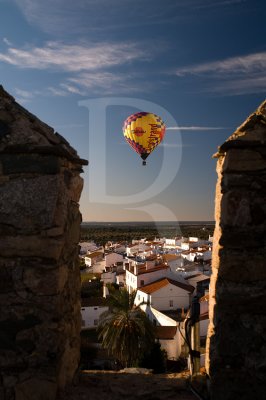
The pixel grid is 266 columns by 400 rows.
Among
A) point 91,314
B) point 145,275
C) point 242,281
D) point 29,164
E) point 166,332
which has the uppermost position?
point 29,164

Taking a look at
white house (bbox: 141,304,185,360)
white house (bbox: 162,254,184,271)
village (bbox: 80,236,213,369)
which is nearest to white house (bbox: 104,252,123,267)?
village (bbox: 80,236,213,369)

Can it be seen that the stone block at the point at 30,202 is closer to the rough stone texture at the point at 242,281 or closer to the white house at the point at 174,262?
the rough stone texture at the point at 242,281

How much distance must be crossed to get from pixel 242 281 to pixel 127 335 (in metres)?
15.1

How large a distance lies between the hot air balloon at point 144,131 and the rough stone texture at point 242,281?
1924cm

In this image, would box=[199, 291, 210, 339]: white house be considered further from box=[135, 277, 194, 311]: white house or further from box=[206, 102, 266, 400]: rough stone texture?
box=[206, 102, 266, 400]: rough stone texture

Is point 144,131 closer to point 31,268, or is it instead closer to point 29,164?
point 29,164

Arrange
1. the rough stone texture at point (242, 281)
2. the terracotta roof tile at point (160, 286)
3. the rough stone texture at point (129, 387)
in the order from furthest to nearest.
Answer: the terracotta roof tile at point (160, 286)
the rough stone texture at point (129, 387)
the rough stone texture at point (242, 281)

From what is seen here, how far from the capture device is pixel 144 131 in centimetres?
2223

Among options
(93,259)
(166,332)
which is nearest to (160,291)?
(166,332)

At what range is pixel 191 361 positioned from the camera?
3.79 meters

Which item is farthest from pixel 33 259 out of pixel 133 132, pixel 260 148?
pixel 133 132

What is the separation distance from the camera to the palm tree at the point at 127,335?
1728 cm

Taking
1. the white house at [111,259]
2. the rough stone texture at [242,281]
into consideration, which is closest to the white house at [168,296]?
the white house at [111,259]

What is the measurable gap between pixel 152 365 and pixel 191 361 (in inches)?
632
